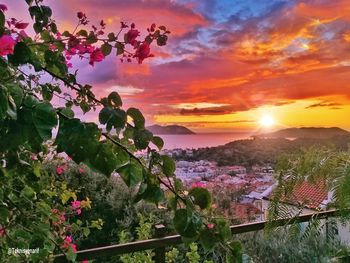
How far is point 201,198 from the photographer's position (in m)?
0.58

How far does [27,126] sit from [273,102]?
2932 millimetres

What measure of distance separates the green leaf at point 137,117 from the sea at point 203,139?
7.03 feet

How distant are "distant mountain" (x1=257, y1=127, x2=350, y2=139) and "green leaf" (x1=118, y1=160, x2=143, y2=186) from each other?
2.66m

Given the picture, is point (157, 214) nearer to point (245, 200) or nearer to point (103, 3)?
point (245, 200)

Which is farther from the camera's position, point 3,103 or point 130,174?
point 130,174

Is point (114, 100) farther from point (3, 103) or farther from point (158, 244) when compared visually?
point (158, 244)

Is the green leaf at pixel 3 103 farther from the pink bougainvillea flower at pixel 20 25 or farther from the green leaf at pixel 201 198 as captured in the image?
the pink bougainvillea flower at pixel 20 25

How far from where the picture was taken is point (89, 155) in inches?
19.3

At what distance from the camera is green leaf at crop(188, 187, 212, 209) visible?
0.58 metres

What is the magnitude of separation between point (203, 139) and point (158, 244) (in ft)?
4.11

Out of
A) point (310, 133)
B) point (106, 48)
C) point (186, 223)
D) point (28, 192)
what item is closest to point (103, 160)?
point (186, 223)

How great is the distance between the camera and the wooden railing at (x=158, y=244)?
164cm

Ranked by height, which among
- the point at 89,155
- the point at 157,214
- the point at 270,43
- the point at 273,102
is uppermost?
the point at 270,43

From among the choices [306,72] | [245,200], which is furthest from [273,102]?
[245,200]
